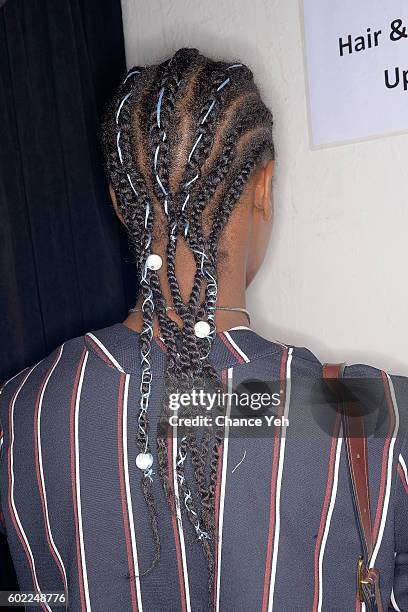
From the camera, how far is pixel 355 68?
108 centimetres

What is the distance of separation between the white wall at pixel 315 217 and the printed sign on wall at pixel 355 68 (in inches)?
1.0

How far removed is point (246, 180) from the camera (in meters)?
0.81

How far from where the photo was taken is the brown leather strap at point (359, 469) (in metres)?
0.74

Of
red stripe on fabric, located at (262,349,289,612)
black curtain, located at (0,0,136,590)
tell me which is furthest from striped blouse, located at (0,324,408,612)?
black curtain, located at (0,0,136,590)

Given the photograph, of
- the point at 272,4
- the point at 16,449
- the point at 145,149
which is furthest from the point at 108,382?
the point at 272,4

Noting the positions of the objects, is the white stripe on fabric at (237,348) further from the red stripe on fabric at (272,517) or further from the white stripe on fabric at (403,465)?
the white stripe on fabric at (403,465)

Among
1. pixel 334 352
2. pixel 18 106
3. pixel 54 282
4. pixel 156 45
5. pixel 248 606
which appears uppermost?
pixel 156 45

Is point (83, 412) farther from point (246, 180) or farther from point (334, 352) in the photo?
point (334, 352)

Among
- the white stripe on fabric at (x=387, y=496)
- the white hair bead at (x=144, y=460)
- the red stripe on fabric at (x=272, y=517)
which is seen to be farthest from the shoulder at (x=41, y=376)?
the white stripe on fabric at (x=387, y=496)

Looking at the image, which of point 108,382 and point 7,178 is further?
point 7,178

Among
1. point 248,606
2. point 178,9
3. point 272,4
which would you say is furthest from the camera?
point 178,9

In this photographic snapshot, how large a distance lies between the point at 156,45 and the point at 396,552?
3.34ft

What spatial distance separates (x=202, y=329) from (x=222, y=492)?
19cm

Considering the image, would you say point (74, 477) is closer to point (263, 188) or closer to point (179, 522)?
point (179, 522)
